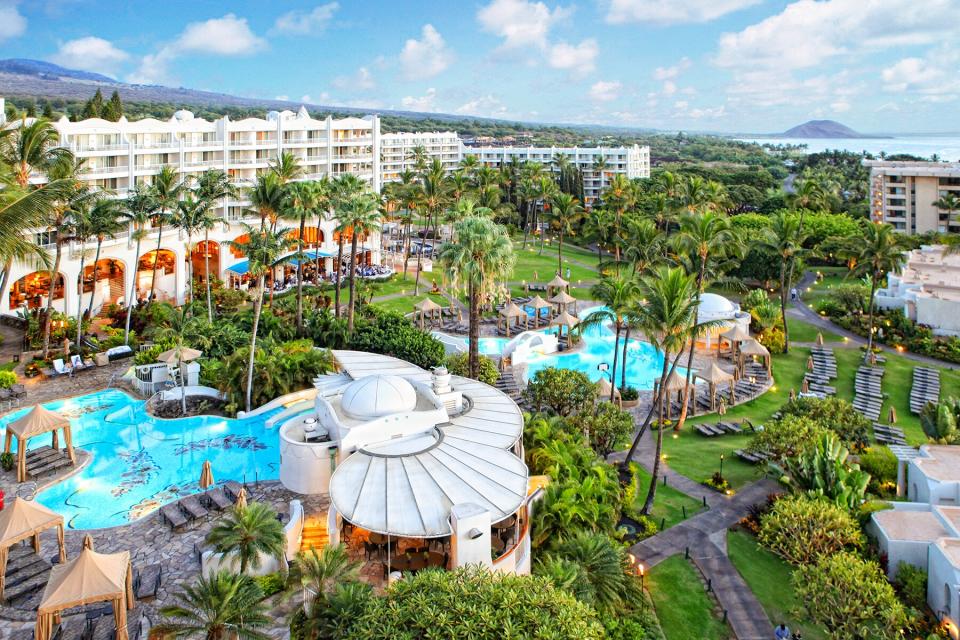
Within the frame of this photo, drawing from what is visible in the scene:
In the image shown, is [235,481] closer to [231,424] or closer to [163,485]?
[163,485]

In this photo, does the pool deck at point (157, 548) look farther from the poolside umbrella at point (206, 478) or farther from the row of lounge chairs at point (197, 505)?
the poolside umbrella at point (206, 478)

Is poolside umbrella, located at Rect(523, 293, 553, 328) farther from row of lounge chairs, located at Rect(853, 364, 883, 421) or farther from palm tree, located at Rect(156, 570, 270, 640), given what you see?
palm tree, located at Rect(156, 570, 270, 640)

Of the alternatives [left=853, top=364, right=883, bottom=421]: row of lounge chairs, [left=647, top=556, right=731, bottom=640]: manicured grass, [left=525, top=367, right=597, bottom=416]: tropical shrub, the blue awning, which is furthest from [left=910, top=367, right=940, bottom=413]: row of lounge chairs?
the blue awning

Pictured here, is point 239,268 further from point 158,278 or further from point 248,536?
point 248,536

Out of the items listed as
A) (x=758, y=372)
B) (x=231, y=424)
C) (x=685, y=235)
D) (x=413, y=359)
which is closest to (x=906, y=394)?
(x=758, y=372)

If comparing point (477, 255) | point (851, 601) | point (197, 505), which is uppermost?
point (477, 255)

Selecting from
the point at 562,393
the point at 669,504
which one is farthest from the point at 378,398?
the point at 669,504

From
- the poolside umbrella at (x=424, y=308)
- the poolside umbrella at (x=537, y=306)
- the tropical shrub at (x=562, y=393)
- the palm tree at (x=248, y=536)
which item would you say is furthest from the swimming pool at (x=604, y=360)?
the palm tree at (x=248, y=536)
